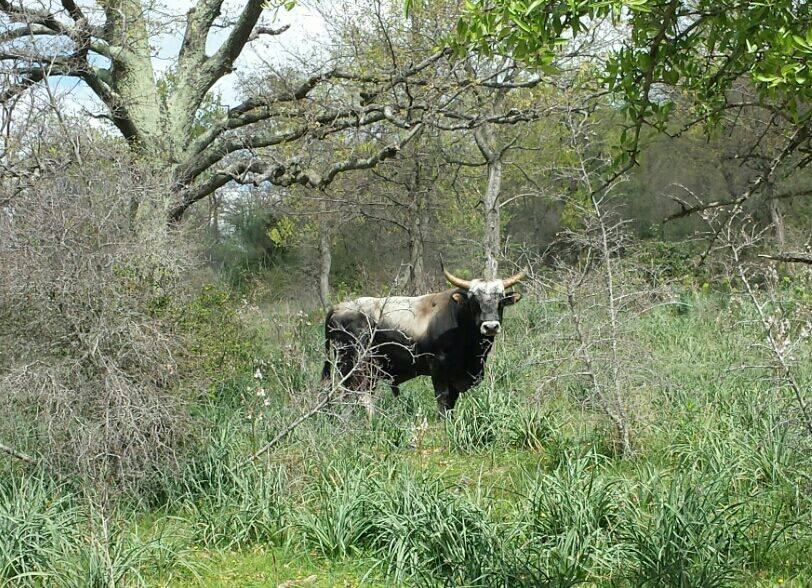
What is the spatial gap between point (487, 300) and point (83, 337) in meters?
5.13

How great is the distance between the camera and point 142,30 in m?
12.5

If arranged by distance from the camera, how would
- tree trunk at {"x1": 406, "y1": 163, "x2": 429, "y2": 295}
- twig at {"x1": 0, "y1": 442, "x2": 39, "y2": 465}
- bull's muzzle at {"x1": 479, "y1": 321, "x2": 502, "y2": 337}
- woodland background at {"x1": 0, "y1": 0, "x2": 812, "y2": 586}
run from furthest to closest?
tree trunk at {"x1": 406, "y1": 163, "x2": 429, "y2": 295} → bull's muzzle at {"x1": 479, "y1": 321, "x2": 502, "y2": 337} → twig at {"x1": 0, "y1": 442, "x2": 39, "y2": 465} → woodland background at {"x1": 0, "y1": 0, "x2": 812, "y2": 586}

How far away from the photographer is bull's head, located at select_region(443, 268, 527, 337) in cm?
1059

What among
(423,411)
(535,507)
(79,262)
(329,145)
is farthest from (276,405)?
(329,145)

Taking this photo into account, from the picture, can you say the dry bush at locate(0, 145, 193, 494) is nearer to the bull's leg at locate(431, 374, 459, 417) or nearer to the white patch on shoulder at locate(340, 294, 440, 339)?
the bull's leg at locate(431, 374, 459, 417)

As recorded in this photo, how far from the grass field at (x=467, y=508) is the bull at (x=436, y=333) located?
4.64 ft

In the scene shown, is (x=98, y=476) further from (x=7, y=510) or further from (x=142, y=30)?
(x=142, y=30)

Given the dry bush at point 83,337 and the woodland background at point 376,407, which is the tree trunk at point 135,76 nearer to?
the woodland background at point 376,407

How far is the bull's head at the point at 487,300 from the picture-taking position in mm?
10586

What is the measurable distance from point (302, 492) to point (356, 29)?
9.45m

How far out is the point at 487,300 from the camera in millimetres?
10695

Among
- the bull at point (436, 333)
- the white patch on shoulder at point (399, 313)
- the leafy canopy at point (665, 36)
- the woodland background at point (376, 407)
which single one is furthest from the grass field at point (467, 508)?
the leafy canopy at point (665, 36)

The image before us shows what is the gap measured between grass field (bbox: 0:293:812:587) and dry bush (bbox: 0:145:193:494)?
0.43 meters

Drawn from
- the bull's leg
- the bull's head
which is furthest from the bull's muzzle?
the bull's leg
